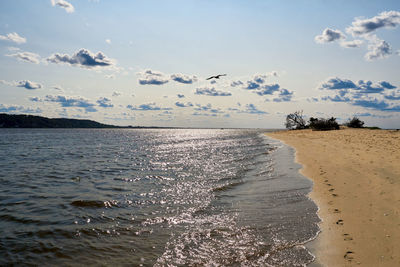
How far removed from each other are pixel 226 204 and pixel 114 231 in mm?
4685

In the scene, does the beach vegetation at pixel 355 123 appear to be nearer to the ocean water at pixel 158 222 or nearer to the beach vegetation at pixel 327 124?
the beach vegetation at pixel 327 124

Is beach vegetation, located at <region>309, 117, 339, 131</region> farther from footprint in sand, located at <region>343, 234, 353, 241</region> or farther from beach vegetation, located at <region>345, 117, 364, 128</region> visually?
footprint in sand, located at <region>343, 234, 353, 241</region>

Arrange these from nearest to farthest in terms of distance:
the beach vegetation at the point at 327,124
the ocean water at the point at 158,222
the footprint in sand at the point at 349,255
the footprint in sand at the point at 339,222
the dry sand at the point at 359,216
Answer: the footprint in sand at the point at 349,255
the dry sand at the point at 359,216
the ocean water at the point at 158,222
the footprint in sand at the point at 339,222
the beach vegetation at the point at 327,124

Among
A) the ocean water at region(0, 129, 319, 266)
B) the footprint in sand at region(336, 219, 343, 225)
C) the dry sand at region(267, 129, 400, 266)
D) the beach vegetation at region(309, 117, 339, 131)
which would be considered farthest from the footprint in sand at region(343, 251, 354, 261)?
the beach vegetation at region(309, 117, 339, 131)

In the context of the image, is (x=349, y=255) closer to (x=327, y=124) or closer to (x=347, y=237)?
(x=347, y=237)

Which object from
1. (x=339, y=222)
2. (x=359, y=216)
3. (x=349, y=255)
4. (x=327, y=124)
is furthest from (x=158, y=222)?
(x=327, y=124)

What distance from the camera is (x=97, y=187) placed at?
47.2 feet

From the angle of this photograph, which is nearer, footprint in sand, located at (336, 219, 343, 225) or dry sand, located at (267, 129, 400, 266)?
dry sand, located at (267, 129, 400, 266)

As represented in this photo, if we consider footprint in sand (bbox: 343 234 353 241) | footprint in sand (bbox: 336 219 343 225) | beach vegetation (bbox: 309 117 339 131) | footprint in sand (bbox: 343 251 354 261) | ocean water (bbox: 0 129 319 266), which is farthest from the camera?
beach vegetation (bbox: 309 117 339 131)

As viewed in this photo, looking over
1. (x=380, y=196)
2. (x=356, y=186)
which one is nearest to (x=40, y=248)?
(x=380, y=196)

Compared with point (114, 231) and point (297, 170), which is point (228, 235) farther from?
point (297, 170)

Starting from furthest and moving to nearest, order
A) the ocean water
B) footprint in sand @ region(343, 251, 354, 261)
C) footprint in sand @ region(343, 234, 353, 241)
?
footprint in sand @ region(343, 234, 353, 241) → the ocean water → footprint in sand @ region(343, 251, 354, 261)

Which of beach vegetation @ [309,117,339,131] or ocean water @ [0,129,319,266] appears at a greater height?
beach vegetation @ [309,117,339,131]

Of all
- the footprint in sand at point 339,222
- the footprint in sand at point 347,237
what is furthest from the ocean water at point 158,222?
the footprint in sand at point 347,237
